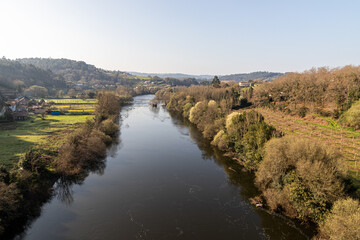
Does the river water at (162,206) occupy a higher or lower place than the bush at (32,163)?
lower

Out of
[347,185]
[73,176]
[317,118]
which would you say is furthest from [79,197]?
[317,118]

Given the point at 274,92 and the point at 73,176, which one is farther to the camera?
the point at 274,92

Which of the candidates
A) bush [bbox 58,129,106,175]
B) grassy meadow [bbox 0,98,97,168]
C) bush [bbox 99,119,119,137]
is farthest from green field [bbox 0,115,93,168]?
bush [bbox 99,119,119,137]

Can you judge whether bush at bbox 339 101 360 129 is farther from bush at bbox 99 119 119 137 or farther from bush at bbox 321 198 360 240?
bush at bbox 99 119 119 137

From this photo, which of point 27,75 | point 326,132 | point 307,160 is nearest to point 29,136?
point 307,160

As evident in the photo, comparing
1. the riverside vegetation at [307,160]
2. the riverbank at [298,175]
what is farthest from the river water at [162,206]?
the riverside vegetation at [307,160]

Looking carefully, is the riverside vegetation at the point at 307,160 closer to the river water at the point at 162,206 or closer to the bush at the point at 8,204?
the river water at the point at 162,206

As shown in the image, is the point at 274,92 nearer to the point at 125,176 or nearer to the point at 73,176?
the point at 125,176
